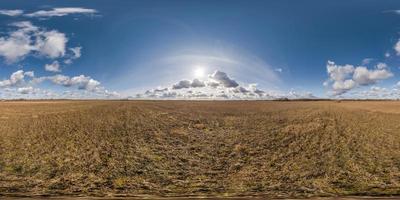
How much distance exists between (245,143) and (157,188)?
11.1m

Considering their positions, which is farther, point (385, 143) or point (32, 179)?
point (385, 143)

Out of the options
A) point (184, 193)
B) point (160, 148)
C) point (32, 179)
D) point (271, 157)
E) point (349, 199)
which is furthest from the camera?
point (160, 148)

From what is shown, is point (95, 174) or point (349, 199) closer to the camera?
point (349, 199)

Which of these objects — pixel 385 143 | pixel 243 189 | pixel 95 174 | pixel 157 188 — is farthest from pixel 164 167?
pixel 385 143

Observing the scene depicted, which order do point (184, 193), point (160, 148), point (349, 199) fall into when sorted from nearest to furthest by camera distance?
point (349, 199) → point (184, 193) → point (160, 148)

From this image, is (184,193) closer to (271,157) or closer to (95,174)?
(95,174)

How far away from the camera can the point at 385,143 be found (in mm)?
22484

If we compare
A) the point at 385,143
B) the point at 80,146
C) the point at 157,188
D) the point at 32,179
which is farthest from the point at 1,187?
the point at 385,143

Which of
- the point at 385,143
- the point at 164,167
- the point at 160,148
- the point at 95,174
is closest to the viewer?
the point at 95,174

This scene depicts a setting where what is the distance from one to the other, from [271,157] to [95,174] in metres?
7.72

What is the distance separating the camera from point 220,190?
38.0 ft

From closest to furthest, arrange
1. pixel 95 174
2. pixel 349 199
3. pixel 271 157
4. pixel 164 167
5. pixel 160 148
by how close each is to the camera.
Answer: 1. pixel 349 199
2. pixel 95 174
3. pixel 164 167
4. pixel 271 157
5. pixel 160 148

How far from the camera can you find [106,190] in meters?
11.6

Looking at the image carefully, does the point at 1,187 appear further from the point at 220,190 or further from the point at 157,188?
the point at 220,190
